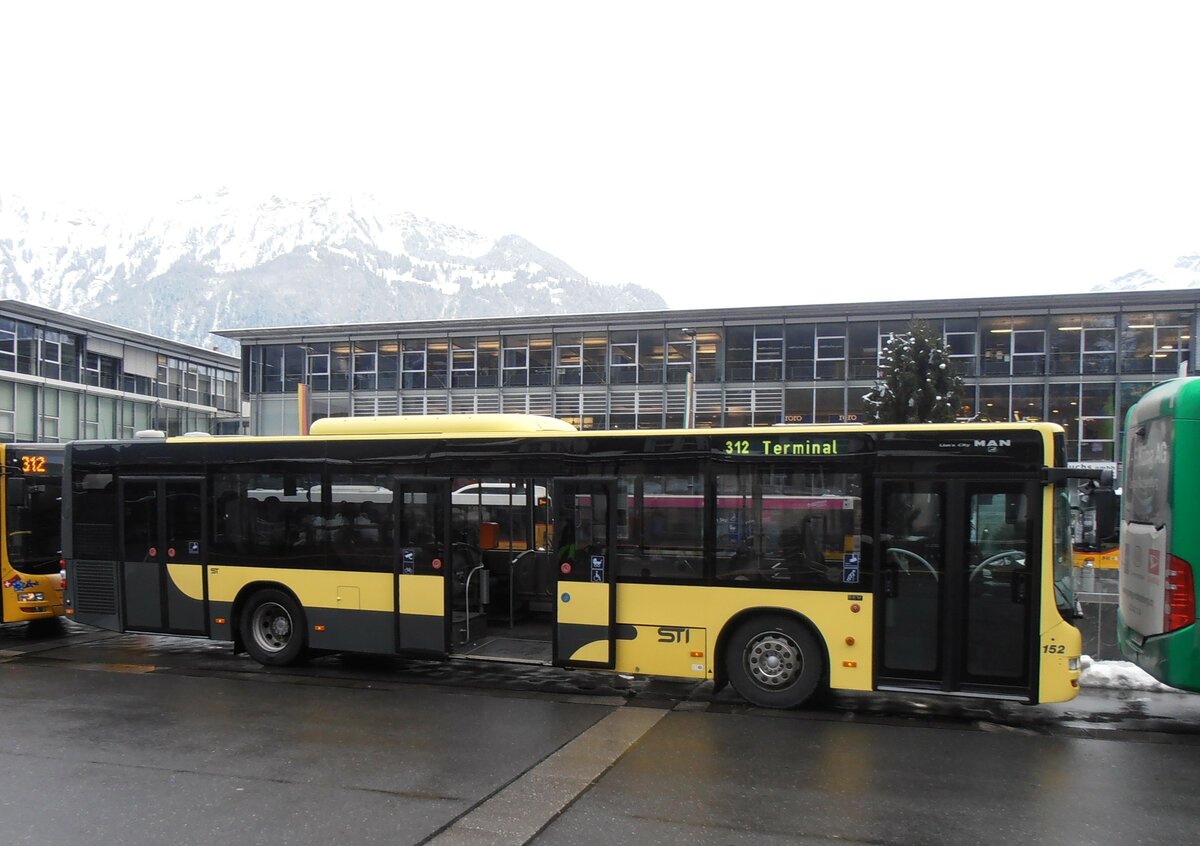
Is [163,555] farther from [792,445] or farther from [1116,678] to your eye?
[1116,678]

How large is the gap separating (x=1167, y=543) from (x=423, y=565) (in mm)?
7698

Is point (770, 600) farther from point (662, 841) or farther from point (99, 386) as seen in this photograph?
point (99, 386)

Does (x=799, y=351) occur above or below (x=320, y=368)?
above

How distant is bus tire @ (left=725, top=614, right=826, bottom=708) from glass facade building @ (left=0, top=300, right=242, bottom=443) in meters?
41.4

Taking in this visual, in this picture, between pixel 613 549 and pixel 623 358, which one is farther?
pixel 623 358

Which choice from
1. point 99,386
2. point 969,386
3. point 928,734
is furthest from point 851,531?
point 99,386

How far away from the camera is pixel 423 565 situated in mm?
9930

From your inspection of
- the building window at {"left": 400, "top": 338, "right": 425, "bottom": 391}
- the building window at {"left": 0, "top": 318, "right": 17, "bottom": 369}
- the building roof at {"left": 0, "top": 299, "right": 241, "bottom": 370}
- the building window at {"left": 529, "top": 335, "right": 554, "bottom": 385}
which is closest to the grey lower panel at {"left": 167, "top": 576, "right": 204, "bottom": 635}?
the building window at {"left": 529, "top": 335, "right": 554, "bottom": 385}

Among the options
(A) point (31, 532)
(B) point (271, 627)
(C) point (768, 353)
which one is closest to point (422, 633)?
(B) point (271, 627)

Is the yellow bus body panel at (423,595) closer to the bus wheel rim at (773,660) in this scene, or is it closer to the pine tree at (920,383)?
the bus wheel rim at (773,660)

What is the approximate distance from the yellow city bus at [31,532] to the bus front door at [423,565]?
21.7 ft

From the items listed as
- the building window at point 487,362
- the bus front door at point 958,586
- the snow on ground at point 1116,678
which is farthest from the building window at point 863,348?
the bus front door at point 958,586

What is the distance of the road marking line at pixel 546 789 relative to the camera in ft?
17.9

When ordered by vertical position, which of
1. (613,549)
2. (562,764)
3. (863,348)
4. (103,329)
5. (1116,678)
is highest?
(103,329)
